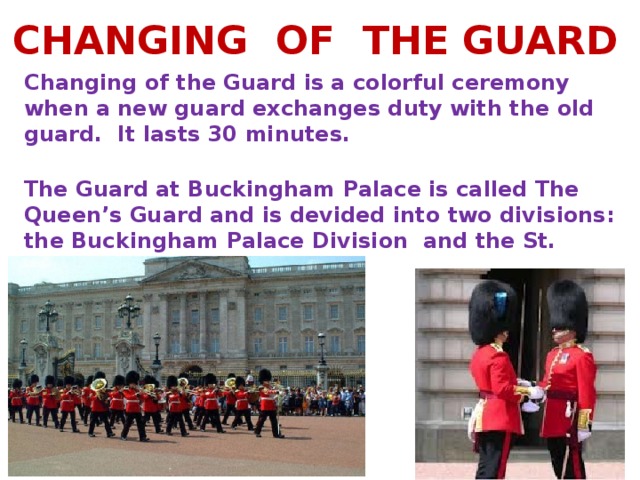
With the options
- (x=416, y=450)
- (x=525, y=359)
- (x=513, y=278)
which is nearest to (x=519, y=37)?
(x=513, y=278)

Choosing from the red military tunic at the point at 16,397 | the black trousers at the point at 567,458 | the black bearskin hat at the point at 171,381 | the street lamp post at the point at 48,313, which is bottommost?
the black trousers at the point at 567,458

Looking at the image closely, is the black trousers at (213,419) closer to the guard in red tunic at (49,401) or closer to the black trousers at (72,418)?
the black trousers at (72,418)

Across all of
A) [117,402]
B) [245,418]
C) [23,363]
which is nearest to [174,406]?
[117,402]

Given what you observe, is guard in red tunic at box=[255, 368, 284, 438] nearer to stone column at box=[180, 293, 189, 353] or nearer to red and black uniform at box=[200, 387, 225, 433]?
red and black uniform at box=[200, 387, 225, 433]

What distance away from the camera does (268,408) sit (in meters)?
17.3

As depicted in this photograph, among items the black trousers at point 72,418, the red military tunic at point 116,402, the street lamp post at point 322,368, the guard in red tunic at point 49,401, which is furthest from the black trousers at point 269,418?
the guard in red tunic at point 49,401

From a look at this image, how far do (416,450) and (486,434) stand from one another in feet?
3.58

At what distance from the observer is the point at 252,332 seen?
17.0 meters

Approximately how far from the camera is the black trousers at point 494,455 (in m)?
14.8

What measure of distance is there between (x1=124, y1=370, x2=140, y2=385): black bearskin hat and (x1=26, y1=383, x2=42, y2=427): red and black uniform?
1290mm

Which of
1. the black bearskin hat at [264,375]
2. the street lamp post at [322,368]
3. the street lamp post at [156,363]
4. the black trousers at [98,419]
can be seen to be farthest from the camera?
the black trousers at [98,419]

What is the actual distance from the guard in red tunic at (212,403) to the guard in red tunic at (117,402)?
1228mm

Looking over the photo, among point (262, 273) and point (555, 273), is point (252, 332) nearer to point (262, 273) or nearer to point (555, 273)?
point (262, 273)

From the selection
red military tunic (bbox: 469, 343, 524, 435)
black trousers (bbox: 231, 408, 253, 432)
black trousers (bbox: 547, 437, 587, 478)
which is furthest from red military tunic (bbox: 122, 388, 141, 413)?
black trousers (bbox: 547, 437, 587, 478)
